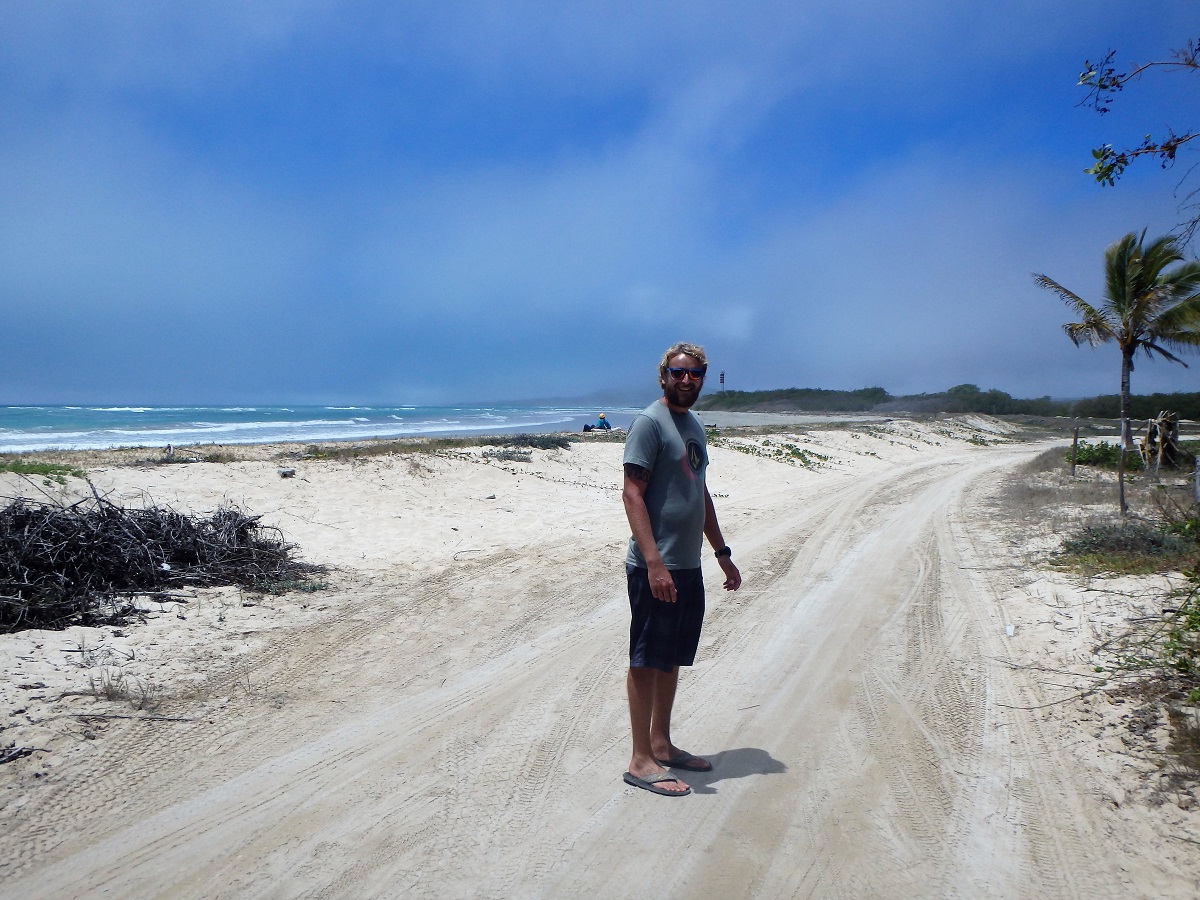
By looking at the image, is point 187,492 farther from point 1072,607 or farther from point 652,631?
point 1072,607

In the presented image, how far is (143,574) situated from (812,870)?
578cm

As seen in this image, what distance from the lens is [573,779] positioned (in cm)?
343

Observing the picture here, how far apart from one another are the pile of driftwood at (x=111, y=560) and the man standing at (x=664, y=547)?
4.23 meters

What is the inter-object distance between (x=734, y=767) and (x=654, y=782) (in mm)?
470

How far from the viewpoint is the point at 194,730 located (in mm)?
3891

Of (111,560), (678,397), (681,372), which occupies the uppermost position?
(681,372)

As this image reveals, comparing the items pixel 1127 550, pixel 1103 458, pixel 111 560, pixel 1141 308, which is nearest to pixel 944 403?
pixel 1103 458

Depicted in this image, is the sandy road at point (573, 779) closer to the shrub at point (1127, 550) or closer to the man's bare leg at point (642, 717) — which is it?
the man's bare leg at point (642, 717)

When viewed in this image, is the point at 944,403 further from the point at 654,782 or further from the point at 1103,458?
the point at 654,782

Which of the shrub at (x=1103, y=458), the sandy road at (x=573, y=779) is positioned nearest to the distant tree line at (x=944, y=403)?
the shrub at (x=1103, y=458)

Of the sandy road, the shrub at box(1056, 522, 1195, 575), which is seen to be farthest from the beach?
the shrub at box(1056, 522, 1195, 575)

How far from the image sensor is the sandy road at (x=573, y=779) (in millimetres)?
2734

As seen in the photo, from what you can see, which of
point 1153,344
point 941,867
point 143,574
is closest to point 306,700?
point 143,574

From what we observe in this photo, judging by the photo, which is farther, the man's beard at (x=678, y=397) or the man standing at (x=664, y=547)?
the man's beard at (x=678, y=397)
